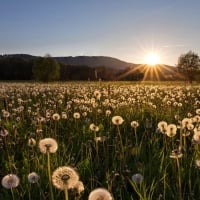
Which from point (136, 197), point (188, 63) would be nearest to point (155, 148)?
point (136, 197)

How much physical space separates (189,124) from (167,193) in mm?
1504

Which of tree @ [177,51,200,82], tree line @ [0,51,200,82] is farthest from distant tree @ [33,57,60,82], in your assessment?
tree @ [177,51,200,82]

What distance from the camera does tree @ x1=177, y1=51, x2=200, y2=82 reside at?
313 feet

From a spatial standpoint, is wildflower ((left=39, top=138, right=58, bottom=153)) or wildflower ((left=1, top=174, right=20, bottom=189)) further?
wildflower ((left=39, top=138, right=58, bottom=153))

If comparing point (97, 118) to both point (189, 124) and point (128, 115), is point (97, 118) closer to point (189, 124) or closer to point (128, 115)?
point (128, 115)

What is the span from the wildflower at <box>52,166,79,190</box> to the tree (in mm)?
93082

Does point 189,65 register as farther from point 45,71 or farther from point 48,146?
point 48,146

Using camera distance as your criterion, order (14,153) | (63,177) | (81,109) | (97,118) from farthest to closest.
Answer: (81,109) < (97,118) < (14,153) < (63,177)

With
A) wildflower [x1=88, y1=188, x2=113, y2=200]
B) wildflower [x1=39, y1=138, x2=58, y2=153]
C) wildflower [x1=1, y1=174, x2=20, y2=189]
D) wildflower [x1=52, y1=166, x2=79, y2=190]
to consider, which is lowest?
wildflower [x1=1, y1=174, x2=20, y2=189]

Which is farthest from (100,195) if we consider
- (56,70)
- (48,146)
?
(56,70)

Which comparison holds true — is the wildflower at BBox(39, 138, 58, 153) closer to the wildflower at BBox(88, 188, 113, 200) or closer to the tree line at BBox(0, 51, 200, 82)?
the wildflower at BBox(88, 188, 113, 200)

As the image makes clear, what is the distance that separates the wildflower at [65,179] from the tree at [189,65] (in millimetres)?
93082

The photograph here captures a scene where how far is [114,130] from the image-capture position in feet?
22.7

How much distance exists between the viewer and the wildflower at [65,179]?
7.03ft
